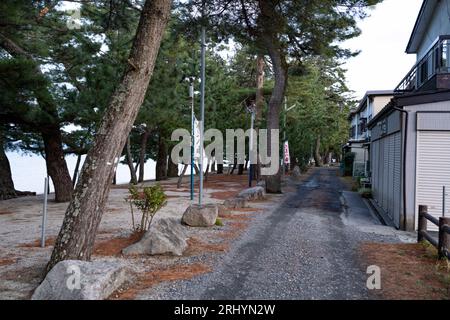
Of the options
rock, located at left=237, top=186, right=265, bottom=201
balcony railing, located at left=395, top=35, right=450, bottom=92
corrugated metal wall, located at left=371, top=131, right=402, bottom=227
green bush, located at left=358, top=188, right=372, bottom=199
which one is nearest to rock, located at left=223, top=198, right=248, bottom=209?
rock, located at left=237, top=186, right=265, bottom=201

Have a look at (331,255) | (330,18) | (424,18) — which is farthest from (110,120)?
(424,18)

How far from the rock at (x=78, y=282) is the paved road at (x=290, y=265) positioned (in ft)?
1.90

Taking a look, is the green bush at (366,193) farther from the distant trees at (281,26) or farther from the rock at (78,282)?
the rock at (78,282)

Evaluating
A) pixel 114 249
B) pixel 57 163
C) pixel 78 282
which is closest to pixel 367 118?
pixel 57 163

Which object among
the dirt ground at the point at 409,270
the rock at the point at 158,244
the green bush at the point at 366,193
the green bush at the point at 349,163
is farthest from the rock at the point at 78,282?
the green bush at the point at 349,163

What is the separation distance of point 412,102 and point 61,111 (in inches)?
389

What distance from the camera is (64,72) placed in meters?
12.2

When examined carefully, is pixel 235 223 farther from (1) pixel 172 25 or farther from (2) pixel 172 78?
(1) pixel 172 25

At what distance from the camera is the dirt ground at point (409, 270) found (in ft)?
16.7

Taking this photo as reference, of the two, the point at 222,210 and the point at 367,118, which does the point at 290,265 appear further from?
the point at 367,118

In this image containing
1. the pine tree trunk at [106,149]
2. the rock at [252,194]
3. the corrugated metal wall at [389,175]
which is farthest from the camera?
the rock at [252,194]

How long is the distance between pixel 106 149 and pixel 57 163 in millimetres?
9547

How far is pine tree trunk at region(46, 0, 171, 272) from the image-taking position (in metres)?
5.54

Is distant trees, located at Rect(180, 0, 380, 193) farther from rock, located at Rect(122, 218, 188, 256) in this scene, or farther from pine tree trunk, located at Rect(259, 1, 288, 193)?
rock, located at Rect(122, 218, 188, 256)
